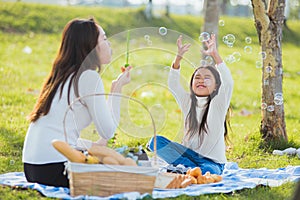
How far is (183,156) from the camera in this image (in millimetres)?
4324

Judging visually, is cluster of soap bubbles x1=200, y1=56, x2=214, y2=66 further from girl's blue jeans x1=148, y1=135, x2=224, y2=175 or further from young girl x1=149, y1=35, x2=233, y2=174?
girl's blue jeans x1=148, y1=135, x2=224, y2=175

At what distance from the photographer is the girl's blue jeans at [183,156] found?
168 inches

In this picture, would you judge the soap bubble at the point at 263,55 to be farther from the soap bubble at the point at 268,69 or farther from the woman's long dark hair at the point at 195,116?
the woman's long dark hair at the point at 195,116

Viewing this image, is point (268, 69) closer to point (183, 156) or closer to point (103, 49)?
point (183, 156)

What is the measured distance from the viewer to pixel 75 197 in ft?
11.2

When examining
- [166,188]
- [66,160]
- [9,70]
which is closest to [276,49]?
[166,188]

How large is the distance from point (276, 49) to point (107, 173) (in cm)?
257

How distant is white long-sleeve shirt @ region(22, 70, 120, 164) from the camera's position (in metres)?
3.58

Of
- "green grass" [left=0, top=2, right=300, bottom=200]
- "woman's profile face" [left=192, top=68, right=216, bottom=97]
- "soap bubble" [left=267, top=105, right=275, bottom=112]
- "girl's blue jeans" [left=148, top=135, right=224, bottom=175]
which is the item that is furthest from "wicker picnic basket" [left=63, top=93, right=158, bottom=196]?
"soap bubble" [left=267, top=105, right=275, bottom=112]

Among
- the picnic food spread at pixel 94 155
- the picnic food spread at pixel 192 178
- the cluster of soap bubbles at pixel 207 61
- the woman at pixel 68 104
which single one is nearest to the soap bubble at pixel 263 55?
the cluster of soap bubbles at pixel 207 61

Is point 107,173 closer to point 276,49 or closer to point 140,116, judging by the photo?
point 276,49

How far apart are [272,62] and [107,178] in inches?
98.5

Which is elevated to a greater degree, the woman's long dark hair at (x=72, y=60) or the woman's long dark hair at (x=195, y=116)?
the woman's long dark hair at (x=72, y=60)

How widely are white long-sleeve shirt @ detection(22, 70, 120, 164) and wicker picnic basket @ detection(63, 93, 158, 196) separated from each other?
14 centimetres
